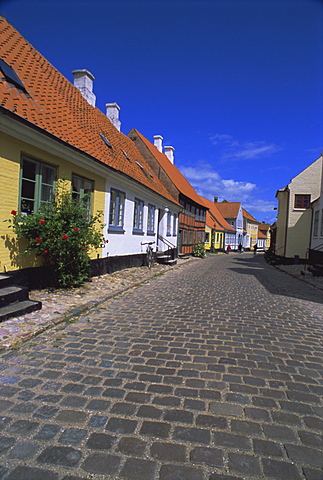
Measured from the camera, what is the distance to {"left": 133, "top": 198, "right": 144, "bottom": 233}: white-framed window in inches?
542

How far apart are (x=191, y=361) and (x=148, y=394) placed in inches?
37.1

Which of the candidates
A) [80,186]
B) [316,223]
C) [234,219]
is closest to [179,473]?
[80,186]

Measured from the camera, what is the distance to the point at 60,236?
269 inches

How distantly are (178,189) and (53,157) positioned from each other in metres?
15.0

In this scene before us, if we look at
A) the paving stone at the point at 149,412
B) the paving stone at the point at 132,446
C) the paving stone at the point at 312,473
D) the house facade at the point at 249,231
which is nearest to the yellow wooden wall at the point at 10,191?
the paving stone at the point at 149,412

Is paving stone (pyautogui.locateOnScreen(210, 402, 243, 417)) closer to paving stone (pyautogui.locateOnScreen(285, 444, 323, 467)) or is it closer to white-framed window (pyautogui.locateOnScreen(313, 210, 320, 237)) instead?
paving stone (pyautogui.locateOnScreen(285, 444, 323, 467))

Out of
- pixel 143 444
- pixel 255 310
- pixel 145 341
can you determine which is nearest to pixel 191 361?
pixel 145 341

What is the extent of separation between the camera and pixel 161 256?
57.9ft

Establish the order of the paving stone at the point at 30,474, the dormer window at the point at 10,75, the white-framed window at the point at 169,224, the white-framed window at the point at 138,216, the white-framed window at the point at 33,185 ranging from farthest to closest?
the white-framed window at the point at 169,224 < the white-framed window at the point at 138,216 < the dormer window at the point at 10,75 < the white-framed window at the point at 33,185 < the paving stone at the point at 30,474

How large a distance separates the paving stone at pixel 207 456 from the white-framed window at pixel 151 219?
541 inches

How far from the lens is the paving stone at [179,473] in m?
2.00

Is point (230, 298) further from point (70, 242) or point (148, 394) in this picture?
point (148, 394)

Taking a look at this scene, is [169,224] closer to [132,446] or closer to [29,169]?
[29,169]

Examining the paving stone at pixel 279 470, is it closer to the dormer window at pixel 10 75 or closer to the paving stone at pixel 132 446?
the paving stone at pixel 132 446
